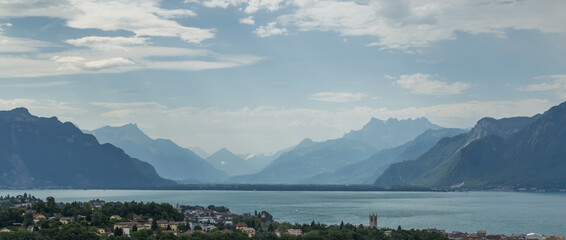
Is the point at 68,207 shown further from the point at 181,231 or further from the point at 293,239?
the point at 293,239

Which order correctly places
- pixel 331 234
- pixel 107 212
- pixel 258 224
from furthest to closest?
pixel 258 224, pixel 107 212, pixel 331 234

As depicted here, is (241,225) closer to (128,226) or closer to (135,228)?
(128,226)

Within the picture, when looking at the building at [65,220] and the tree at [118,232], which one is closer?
the tree at [118,232]

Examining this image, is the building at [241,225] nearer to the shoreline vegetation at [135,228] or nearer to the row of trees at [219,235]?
the shoreline vegetation at [135,228]

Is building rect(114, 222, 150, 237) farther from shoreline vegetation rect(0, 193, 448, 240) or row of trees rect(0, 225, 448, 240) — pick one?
row of trees rect(0, 225, 448, 240)

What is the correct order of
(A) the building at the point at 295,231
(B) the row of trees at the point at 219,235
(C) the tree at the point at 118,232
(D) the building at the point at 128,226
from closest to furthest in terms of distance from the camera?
(B) the row of trees at the point at 219,235 → (C) the tree at the point at 118,232 → (D) the building at the point at 128,226 → (A) the building at the point at 295,231

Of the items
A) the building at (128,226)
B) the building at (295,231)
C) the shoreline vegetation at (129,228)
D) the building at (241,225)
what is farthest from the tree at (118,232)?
the building at (241,225)

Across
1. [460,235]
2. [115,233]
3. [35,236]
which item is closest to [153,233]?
[115,233]

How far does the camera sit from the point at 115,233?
127875mm

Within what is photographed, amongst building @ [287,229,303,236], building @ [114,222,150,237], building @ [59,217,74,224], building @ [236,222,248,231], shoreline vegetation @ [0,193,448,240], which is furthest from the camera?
building @ [236,222,248,231]

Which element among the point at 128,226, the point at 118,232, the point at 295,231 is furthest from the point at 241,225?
the point at 118,232

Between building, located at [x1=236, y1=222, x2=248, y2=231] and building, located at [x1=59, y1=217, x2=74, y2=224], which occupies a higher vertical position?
building, located at [x1=59, y1=217, x2=74, y2=224]

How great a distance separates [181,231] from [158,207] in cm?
2942

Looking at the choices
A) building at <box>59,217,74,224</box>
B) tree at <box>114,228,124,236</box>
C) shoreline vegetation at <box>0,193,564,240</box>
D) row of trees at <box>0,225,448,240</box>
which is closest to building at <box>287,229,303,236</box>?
shoreline vegetation at <box>0,193,564,240</box>
